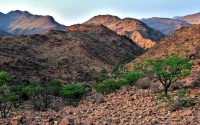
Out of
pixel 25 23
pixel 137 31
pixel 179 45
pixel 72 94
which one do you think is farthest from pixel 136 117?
pixel 25 23

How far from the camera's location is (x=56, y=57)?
36.1 meters

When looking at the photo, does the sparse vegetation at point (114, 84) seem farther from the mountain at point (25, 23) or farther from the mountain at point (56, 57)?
the mountain at point (25, 23)

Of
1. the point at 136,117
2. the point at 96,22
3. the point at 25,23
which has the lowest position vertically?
the point at 136,117

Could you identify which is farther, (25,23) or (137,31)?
(25,23)

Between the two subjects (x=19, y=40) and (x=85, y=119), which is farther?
(x=19, y=40)

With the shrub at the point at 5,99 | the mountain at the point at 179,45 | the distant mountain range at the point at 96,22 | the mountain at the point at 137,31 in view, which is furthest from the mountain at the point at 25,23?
the shrub at the point at 5,99

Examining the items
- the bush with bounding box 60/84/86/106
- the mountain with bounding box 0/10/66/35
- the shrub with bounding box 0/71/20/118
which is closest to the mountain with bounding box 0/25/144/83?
the bush with bounding box 60/84/86/106

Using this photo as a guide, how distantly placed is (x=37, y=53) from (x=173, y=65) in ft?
91.7

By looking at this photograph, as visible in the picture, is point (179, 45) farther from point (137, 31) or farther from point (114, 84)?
point (137, 31)

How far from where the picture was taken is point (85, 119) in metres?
8.51

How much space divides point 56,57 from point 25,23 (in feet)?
409

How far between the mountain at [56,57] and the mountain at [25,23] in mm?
88758

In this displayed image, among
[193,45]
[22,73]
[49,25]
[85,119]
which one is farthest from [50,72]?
[49,25]

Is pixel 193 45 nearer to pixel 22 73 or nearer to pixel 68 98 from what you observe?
pixel 68 98
